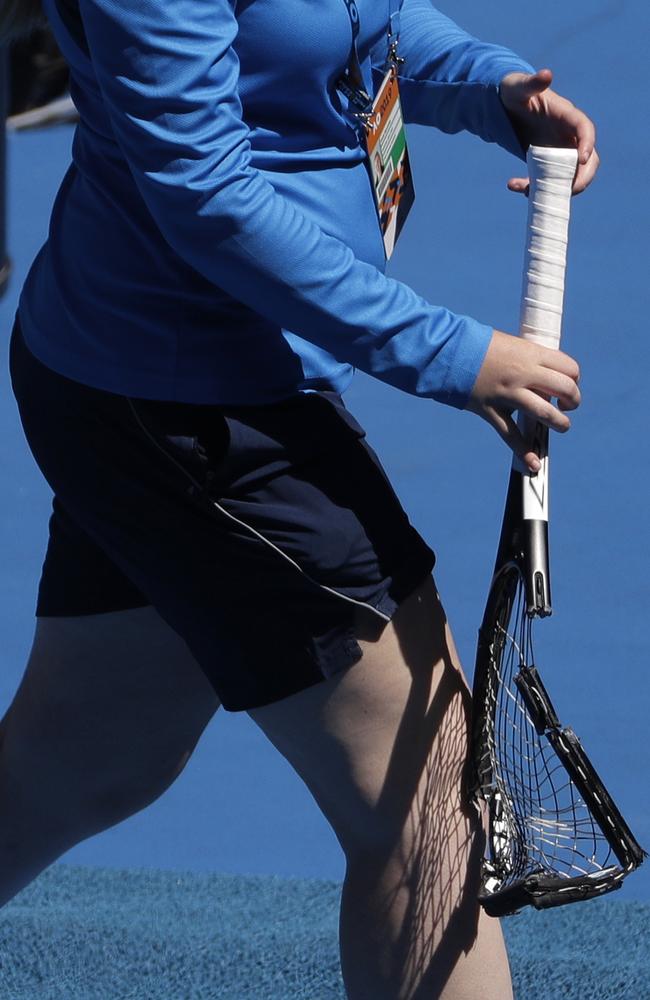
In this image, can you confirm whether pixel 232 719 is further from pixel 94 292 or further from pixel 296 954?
pixel 94 292

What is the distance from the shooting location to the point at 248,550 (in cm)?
140

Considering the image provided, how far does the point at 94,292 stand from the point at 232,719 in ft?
5.02

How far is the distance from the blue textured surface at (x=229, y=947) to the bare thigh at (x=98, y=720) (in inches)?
16.5

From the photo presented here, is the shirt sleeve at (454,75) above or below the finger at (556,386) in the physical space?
above

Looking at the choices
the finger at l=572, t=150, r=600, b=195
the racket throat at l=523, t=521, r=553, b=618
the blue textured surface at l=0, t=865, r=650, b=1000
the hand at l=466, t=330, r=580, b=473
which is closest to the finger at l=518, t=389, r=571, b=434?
the hand at l=466, t=330, r=580, b=473

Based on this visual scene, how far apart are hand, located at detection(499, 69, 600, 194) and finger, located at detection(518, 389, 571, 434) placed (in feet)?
1.09

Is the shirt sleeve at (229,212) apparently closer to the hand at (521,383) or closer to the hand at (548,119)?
Answer: the hand at (521,383)

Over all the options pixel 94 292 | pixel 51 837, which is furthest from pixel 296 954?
pixel 94 292

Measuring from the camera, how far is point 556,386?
134 centimetres

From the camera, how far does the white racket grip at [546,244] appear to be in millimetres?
1473

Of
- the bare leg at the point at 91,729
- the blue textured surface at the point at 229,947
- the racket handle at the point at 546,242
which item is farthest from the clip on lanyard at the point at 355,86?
the blue textured surface at the point at 229,947

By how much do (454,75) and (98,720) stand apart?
0.74m

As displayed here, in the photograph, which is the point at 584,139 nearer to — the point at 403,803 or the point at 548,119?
the point at 548,119

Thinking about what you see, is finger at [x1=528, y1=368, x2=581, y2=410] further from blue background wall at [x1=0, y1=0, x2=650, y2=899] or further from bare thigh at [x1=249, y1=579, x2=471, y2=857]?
blue background wall at [x1=0, y1=0, x2=650, y2=899]
